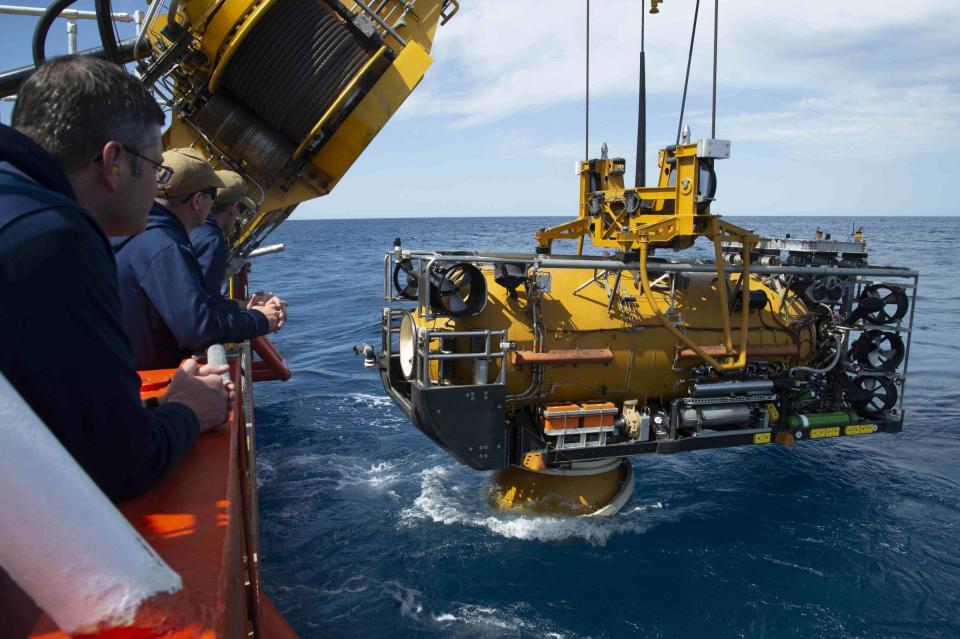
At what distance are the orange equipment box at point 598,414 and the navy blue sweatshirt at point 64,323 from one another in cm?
608

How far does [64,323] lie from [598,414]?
21.2ft

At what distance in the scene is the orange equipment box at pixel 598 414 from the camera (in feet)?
23.8

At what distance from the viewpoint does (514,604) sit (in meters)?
6.69

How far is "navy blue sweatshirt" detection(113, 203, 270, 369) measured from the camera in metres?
3.13

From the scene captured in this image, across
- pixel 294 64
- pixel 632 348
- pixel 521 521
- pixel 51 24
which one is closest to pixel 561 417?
pixel 632 348

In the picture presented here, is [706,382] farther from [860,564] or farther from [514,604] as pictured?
[514,604]

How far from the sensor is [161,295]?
3.12 meters

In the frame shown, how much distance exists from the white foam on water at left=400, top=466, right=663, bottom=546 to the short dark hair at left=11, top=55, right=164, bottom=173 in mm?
7126

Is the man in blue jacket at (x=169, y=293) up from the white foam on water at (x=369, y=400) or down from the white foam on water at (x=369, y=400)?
up

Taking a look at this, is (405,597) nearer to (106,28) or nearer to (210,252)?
(210,252)

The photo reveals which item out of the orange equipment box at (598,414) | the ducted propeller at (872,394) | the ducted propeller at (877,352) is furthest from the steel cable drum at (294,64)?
the ducted propeller at (872,394)

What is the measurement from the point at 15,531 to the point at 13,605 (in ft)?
1.71

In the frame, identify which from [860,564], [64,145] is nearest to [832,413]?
[860,564]

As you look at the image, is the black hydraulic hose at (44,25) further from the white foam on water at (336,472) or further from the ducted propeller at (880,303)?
the ducted propeller at (880,303)
